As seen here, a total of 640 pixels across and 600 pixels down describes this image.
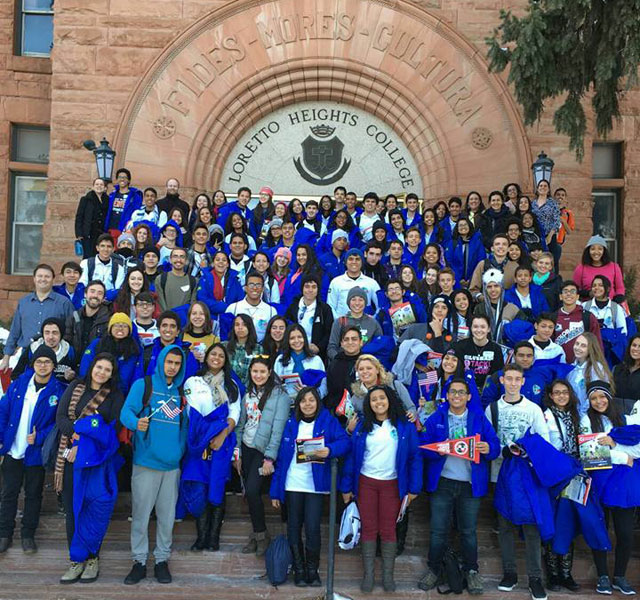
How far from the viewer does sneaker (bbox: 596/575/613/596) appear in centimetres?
685

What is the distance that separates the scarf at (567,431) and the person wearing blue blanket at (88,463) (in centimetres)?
382

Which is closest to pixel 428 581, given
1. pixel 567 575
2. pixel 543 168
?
pixel 567 575

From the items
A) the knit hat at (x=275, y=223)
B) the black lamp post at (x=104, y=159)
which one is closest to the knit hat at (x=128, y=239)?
the knit hat at (x=275, y=223)

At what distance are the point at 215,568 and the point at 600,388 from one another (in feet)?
12.3

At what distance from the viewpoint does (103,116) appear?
1396cm

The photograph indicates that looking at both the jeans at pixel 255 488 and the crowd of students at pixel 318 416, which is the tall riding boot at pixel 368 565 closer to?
the crowd of students at pixel 318 416

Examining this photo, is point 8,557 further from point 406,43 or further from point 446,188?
point 406,43

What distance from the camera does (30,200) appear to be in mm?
15523

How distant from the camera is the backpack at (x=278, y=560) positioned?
682 cm

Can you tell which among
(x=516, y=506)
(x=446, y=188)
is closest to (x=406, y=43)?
(x=446, y=188)

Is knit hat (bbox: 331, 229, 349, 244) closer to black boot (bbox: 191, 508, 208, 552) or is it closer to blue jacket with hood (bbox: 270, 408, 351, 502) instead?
blue jacket with hood (bbox: 270, 408, 351, 502)

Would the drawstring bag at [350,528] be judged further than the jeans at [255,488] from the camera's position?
No

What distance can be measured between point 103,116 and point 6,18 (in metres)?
3.26

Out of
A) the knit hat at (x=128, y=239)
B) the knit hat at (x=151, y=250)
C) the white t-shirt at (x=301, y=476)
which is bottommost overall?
the white t-shirt at (x=301, y=476)
